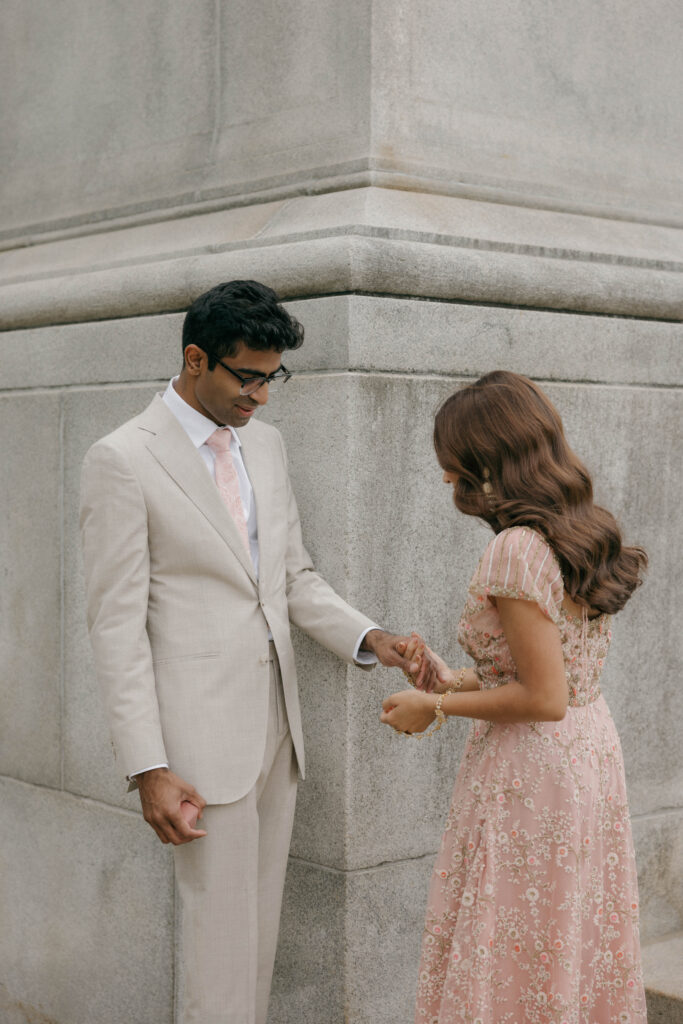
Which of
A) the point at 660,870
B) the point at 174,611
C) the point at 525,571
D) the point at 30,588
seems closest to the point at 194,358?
the point at 174,611

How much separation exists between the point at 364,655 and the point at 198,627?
1.80 ft

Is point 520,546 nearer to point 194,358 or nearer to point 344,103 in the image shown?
point 194,358

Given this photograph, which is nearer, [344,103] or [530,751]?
[530,751]

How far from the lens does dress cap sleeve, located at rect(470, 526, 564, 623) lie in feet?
10.5

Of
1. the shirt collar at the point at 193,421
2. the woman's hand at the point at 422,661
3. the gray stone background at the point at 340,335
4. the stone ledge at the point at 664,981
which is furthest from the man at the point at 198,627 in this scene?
the stone ledge at the point at 664,981

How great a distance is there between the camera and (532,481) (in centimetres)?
330

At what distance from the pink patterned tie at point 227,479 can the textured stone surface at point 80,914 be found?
153cm

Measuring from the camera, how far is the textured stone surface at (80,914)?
476 cm

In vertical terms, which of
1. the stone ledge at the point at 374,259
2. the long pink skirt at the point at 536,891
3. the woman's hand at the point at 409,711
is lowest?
the long pink skirt at the point at 536,891

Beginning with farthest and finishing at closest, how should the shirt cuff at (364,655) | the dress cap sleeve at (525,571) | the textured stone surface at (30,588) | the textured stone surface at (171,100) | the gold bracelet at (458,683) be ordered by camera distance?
1. the textured stone surface at (30,588)
2. the textured stone surface at (171,100)
3. the shirt cuff at (364,655)
4. the gold bracelet at (458,683)
5. the dress cap sleeve at (525,571)

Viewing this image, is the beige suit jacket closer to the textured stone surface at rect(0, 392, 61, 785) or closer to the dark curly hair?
the dark curly hair

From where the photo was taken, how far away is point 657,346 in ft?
16.0

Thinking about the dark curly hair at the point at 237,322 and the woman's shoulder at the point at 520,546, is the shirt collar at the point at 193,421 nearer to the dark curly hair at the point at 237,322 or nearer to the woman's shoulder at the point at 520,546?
the dark curly hair at the point at 237,322

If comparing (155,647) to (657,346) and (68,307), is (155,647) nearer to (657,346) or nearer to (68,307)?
(68,307)
